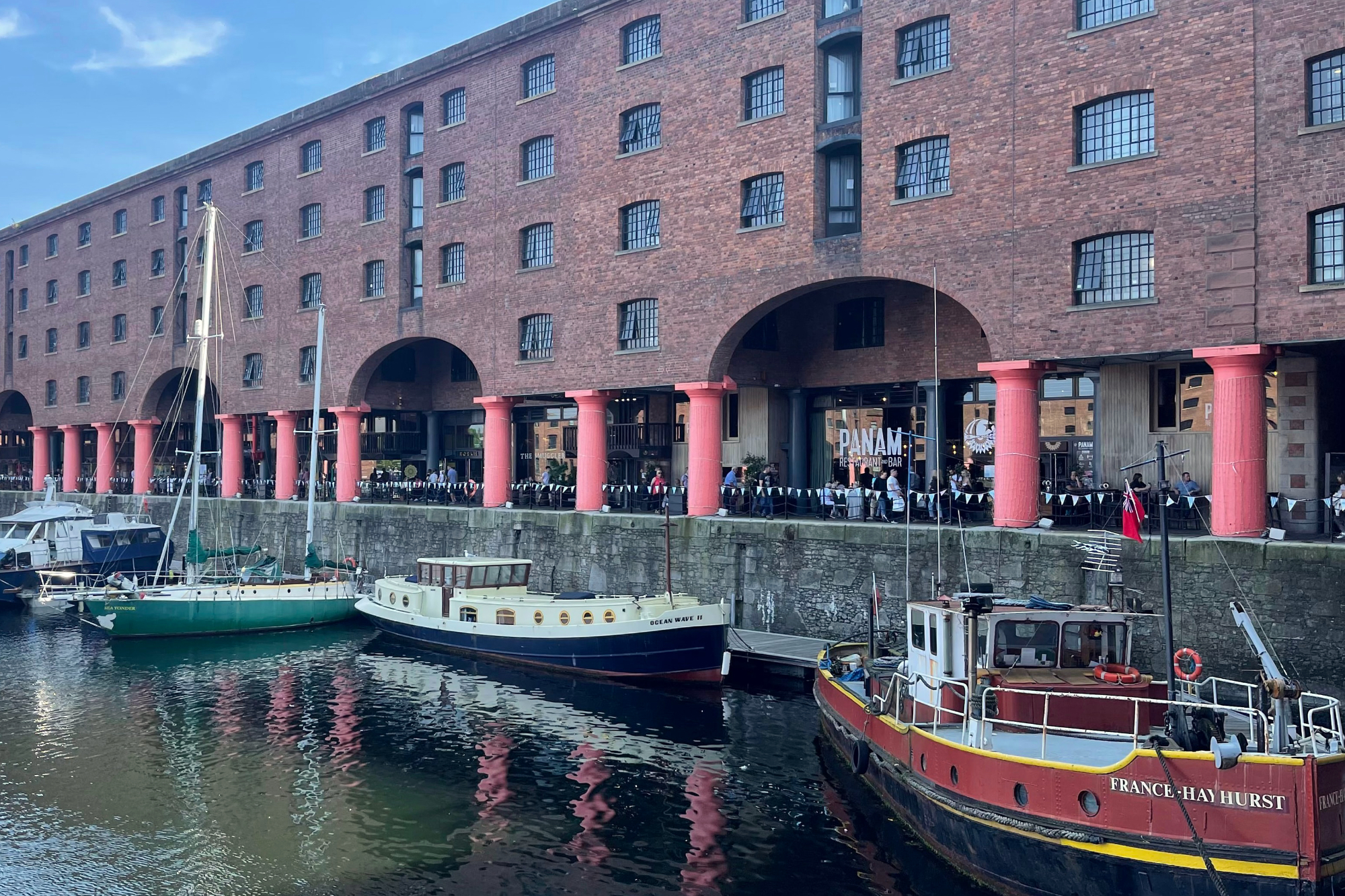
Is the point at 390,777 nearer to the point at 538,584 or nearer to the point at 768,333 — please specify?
the point at 538,584

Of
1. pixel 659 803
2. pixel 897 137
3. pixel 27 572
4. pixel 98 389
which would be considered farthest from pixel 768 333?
pixel 98 389

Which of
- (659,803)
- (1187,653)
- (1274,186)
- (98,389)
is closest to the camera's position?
A: (1187,653)

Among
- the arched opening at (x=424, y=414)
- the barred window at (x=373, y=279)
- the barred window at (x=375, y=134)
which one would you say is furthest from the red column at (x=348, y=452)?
the barred window at (x=375, y=134)

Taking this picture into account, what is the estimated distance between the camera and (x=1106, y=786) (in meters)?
12.8

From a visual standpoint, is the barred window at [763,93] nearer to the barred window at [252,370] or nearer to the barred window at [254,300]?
the barred window at [254,300]

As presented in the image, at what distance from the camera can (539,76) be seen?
38.3 metres

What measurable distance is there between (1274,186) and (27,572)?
137 ft

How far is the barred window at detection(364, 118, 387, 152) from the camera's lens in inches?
1736

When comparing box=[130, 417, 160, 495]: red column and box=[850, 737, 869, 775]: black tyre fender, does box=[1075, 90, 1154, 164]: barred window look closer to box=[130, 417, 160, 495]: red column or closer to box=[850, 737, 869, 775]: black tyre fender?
box=[850, 737, 869, 775]: black tyre fender

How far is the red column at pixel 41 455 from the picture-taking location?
213ft

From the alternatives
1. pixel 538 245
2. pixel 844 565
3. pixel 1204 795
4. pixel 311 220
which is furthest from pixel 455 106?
pixel 1204 795

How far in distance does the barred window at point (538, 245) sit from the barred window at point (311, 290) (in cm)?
1238

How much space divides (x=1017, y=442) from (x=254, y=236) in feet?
122

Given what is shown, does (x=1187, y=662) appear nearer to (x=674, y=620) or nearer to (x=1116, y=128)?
(x=674, y=620)
